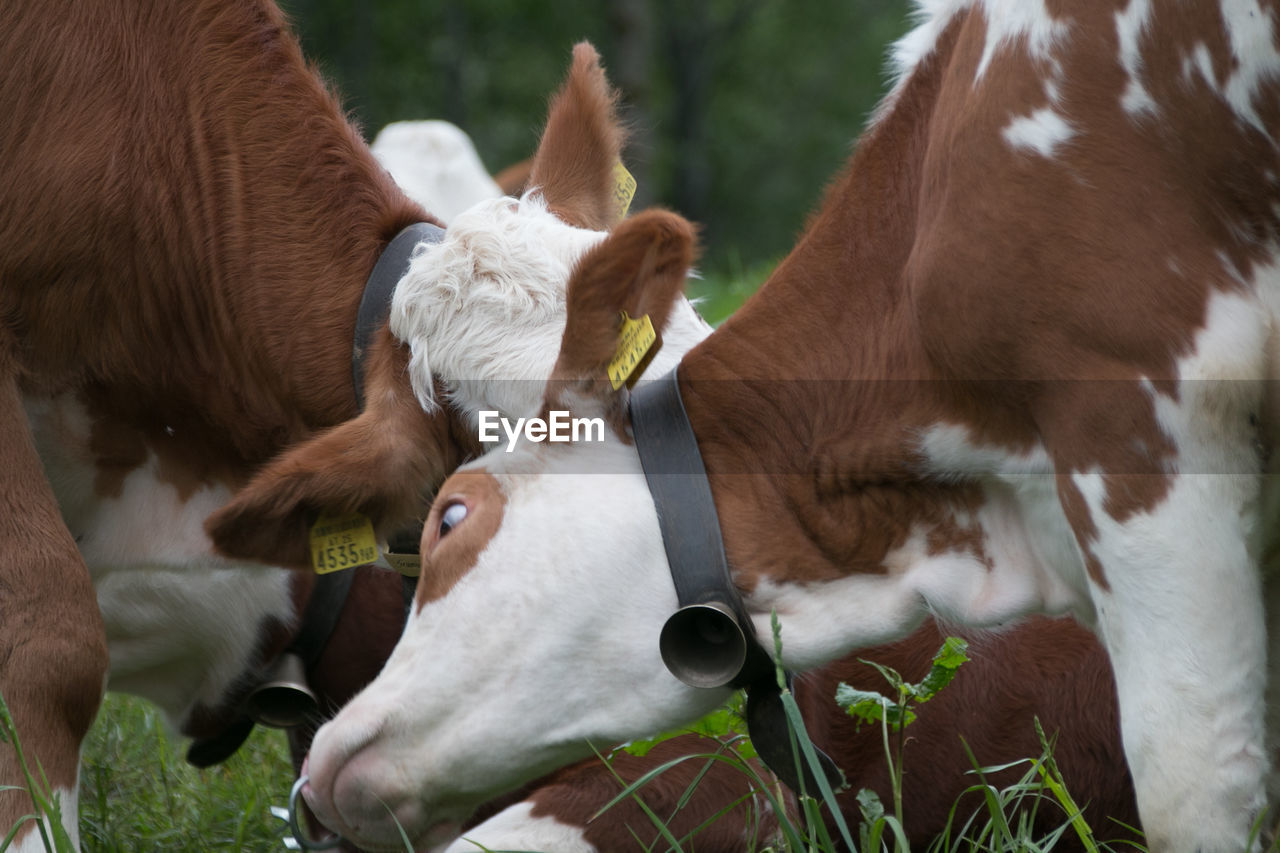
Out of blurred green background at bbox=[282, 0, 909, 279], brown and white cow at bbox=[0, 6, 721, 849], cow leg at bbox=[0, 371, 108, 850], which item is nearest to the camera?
cow leg at bbox=[0, 371, 108, 850]

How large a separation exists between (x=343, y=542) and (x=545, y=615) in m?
0.60

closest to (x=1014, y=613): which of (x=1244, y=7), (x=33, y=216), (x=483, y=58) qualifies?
(x=1244, y=7)

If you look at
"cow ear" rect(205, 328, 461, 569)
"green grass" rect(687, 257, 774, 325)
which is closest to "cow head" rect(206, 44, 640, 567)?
"cow ear" rect(205, 328, 461, 569)

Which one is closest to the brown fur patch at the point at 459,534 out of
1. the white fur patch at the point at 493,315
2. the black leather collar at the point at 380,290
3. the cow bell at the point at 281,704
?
the white fur patch at the point at 493,315

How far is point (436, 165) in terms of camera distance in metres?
9.31

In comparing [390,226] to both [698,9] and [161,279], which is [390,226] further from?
[698,9]

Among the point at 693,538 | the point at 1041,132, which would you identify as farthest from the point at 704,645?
the point at 1041,132

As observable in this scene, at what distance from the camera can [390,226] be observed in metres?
3.30

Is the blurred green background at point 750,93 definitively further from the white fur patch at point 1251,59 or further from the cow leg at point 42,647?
the white fur patch at point 1251,59

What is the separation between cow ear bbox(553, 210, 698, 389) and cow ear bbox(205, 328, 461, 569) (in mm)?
439

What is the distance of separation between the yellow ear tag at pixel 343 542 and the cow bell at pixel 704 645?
0.71 m

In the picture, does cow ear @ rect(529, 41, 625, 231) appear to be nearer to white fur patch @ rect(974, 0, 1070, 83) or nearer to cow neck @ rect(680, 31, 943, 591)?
cow neck @ rect(680, 31, 943, 591)

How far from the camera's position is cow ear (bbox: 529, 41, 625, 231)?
335 centimetres

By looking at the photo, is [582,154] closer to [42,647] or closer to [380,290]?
[380,290]
